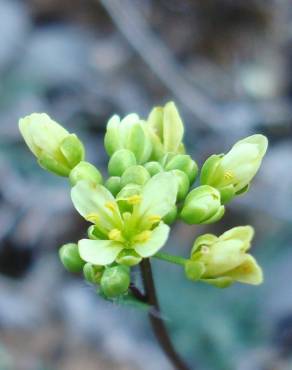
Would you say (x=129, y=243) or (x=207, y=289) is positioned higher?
(x=129, y=243)

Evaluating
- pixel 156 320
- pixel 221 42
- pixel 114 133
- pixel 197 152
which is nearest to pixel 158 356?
pixel 197 152

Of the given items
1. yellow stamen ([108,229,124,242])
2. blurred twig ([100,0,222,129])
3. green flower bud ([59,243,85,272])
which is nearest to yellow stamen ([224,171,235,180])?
yellow stamen ([108,229,124,242])

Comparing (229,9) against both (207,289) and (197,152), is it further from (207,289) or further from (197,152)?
(207,289)

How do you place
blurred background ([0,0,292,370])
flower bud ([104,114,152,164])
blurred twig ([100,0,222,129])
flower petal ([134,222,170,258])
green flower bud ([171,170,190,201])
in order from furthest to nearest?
blurred twig ([100,0,222,129]) < blurred background ([0,0,292,370]) < flower bud ([104,114,152,164]) < green flower bud ([171,170,190,201]) < flower petal ([134,222,170,258])

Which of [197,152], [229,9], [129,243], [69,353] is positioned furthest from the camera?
[229,9]

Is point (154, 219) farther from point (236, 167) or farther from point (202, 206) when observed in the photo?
point (236, 167)

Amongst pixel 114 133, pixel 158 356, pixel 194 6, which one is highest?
pixel 114 133

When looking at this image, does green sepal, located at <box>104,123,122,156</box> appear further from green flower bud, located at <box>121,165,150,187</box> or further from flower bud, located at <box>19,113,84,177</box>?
green flower bud, located at <box>121,165,150,187</box>

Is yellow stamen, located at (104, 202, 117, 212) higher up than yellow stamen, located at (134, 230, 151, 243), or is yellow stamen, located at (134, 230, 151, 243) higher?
yellow stamen, located at (104, 202, 117, 212)
